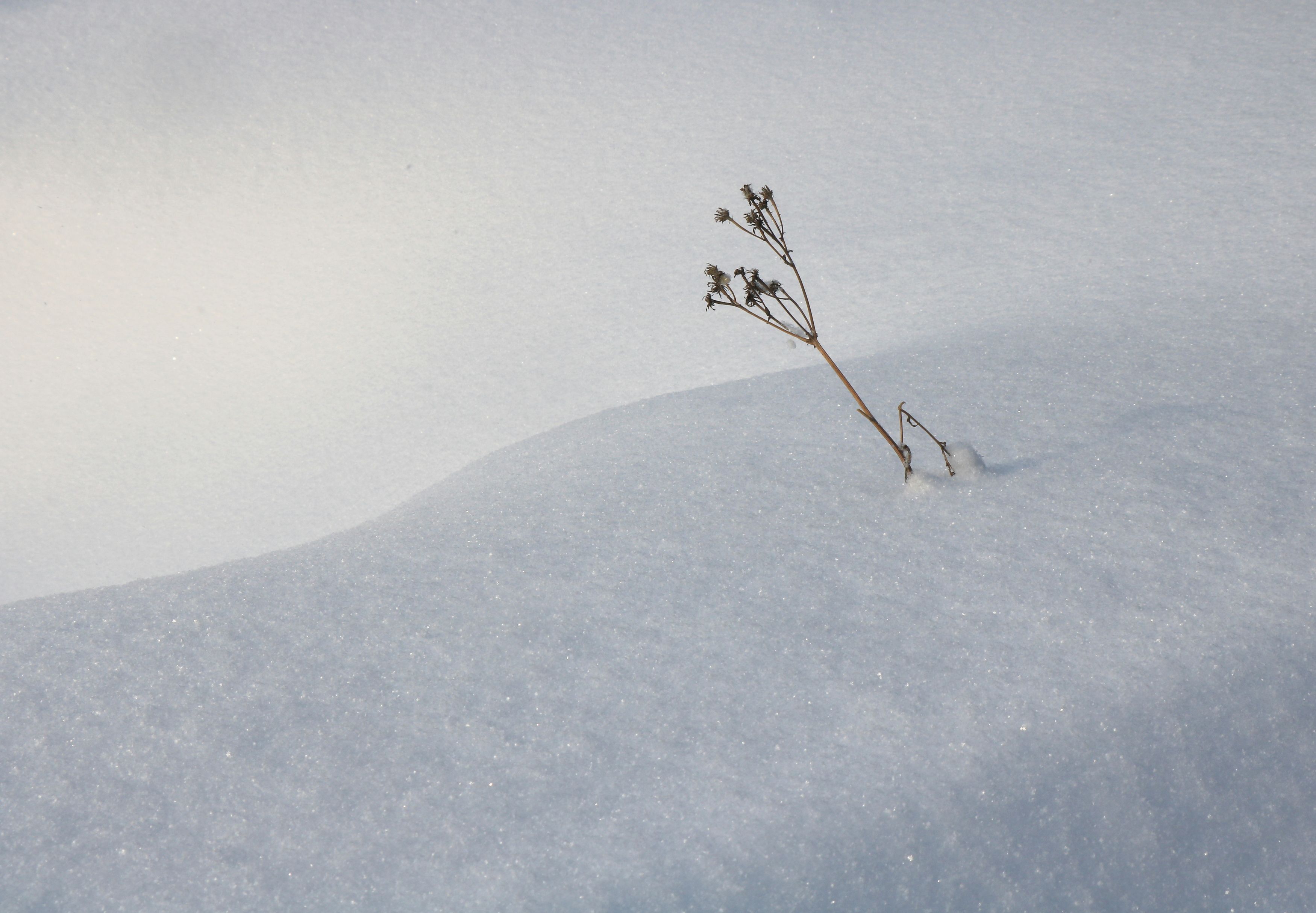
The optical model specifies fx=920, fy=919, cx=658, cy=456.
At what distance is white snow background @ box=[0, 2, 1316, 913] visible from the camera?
925mm

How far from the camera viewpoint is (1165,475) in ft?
4.31

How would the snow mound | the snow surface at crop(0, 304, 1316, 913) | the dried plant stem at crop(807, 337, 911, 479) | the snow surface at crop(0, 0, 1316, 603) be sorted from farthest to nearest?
the snow surface at crop(0, 0, 1316, 603)
the snow mound
the dried plant stem at crop(807, 337, 911, 479)
the snow surface at crop(0, 304, 1316, 913)

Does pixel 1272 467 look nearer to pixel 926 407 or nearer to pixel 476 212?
pixel 926 407

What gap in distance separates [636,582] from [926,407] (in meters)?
0.70

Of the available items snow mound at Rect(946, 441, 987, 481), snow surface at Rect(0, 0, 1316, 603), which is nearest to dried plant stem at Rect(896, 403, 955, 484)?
snow mound at Rect(946, 441, 987, 481)

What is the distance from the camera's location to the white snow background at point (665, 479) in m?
0.92

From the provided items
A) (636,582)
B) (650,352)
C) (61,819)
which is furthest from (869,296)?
(61,819)

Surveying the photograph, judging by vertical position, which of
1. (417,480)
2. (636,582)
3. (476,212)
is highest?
(476,212)

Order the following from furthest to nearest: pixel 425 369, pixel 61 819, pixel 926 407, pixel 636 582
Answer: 1. pixel 425 369
2. pixel 926 407
3. pixel 636 582
4. pixel 61 819

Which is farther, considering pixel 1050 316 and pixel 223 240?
pixel 223 240

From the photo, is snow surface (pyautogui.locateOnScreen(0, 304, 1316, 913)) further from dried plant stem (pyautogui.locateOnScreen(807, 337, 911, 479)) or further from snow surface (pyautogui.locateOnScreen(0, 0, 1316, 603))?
snow surface (pyautogui.locateOnScreen(0, 0, 1316, 603))

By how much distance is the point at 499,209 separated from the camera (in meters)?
3.51

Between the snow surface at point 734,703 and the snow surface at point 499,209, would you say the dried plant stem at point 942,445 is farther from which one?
the snow surface at point 499,209

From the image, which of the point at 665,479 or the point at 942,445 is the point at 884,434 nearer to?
the point at 942,445
